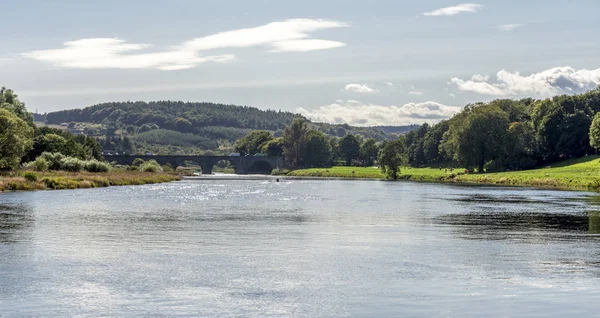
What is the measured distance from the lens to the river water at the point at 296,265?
24.4 m

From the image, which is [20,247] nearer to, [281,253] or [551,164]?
[281,253]

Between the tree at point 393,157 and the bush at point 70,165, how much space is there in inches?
3082

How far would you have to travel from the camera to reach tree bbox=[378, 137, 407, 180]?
180137 mm

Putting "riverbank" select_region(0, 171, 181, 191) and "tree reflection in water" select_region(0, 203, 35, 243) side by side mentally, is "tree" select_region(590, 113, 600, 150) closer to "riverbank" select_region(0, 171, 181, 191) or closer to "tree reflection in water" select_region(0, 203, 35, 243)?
"riverbank" select_region(0, 171, 181, 191)

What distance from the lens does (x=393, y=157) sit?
183750mm

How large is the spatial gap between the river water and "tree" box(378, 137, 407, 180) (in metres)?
120

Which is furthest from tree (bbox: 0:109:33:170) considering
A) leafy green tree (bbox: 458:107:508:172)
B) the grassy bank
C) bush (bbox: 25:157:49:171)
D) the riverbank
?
leafy green tree (bbox: 458:107:508:172)

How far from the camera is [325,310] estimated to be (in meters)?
23.8

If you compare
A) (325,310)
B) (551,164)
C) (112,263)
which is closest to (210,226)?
(112,263)

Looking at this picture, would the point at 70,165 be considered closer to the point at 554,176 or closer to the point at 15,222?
the point at 15,222

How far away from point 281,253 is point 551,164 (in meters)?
137

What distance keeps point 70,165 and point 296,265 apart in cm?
10216

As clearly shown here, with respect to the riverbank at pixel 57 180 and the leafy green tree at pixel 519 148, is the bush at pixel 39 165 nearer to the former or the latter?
the riverbank at pixel 57 180

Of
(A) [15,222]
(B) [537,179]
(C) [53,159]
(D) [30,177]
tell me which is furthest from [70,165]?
(B) [537,179]
